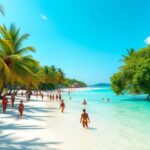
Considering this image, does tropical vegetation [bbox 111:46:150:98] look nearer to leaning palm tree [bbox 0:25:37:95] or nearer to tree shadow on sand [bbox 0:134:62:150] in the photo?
leaning palm tree [bbox 0:25:37:95]

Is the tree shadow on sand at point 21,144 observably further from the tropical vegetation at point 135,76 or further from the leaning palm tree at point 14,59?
the tropical vegetation at point 135,76

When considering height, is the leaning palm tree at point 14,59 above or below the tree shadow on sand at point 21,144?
above

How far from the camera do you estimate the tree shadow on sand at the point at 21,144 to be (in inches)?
487

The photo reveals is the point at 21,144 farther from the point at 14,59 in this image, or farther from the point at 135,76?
the point at 135,76

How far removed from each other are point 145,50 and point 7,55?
1365 inches

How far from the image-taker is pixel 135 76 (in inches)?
2095

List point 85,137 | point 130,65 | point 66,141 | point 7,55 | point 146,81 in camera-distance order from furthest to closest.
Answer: point 130,65, point 146,81, point 7,55, point 85,137, point 66,141

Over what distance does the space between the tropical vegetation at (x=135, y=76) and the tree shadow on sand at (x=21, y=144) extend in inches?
1573

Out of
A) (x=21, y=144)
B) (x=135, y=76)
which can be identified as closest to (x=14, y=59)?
(x=21, y=144)

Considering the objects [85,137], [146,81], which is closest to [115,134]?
[85,137]

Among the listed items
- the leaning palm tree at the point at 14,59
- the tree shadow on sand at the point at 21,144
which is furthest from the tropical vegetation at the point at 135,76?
the tree shadow on sand at the point at 21,144

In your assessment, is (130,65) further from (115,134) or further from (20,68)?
(115,134)

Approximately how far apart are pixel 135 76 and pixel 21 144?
4236 centimetres

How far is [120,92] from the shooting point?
60.6 m
